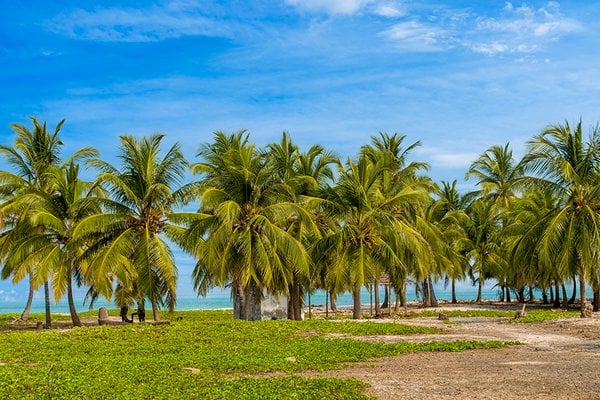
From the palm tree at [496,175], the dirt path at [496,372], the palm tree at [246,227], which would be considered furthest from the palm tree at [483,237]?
the dirt path at [496,372]

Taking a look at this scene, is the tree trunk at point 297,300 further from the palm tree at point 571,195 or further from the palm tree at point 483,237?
the palm tree at point 483,237

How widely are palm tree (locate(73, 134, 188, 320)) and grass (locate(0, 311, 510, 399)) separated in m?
4.05

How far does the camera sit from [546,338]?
22234 millimetres

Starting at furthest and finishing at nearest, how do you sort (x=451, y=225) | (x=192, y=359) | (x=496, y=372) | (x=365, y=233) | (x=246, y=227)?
(x=451, y=225) < (x=365, y=233) < (x=246, y=227) < (x=192, y=359) < (x=496, y=372)

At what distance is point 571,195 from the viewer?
98.9ft

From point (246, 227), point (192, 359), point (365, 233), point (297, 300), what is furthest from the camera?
point (297, 300)

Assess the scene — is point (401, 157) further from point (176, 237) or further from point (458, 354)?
point (458, 354)

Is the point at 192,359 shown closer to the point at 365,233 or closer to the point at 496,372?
the point at 496,372

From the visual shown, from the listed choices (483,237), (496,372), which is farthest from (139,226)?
(483,237)

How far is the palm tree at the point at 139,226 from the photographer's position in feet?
93.5

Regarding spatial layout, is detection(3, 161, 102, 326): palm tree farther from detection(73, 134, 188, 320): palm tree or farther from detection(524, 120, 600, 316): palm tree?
detection(524, 120, 600, 316): palm tree

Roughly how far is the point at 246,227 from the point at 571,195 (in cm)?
1642


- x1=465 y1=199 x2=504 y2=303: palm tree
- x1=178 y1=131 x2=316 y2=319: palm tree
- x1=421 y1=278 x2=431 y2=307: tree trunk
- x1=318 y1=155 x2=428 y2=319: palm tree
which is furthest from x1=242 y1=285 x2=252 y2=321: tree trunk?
x1=465 y1=199 x2=504 y2=303: palm tree

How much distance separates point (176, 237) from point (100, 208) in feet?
13.4
